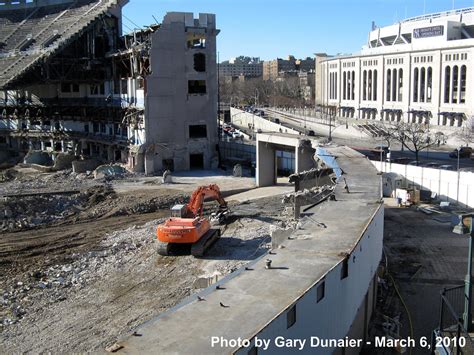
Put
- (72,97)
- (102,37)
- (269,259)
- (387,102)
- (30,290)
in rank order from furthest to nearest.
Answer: (387,102), (72,97), (102,37), (30,290), (269,259)

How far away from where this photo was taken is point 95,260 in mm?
26359

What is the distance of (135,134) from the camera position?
168 ft

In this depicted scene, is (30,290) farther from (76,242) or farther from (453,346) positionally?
(453,346)

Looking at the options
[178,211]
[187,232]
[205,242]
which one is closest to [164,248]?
[187,232]

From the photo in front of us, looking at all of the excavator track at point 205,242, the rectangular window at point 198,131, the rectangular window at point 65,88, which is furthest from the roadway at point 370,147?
the rectangular window at point 65,88

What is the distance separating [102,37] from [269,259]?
47.7m

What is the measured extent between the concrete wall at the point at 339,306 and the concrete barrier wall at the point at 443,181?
14.7 metres

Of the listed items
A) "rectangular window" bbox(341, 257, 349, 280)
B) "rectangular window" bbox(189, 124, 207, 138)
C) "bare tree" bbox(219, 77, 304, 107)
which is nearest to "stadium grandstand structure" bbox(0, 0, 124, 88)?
"rectangular window" bbox(189, 124, 207, 138)

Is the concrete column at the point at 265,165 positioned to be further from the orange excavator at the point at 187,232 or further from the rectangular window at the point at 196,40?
the orange excavator at the point at 187,232

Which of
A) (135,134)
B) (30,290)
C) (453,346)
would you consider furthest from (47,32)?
(453,346)

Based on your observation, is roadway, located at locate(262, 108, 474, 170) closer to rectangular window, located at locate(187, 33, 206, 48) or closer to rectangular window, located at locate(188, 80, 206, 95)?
rectangular window, located at locate(188, 80, 206, 95)

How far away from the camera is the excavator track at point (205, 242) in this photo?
2606 cm

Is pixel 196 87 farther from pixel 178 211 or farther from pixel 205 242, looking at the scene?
pixel 205 242

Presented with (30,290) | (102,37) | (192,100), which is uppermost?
(102,37)
